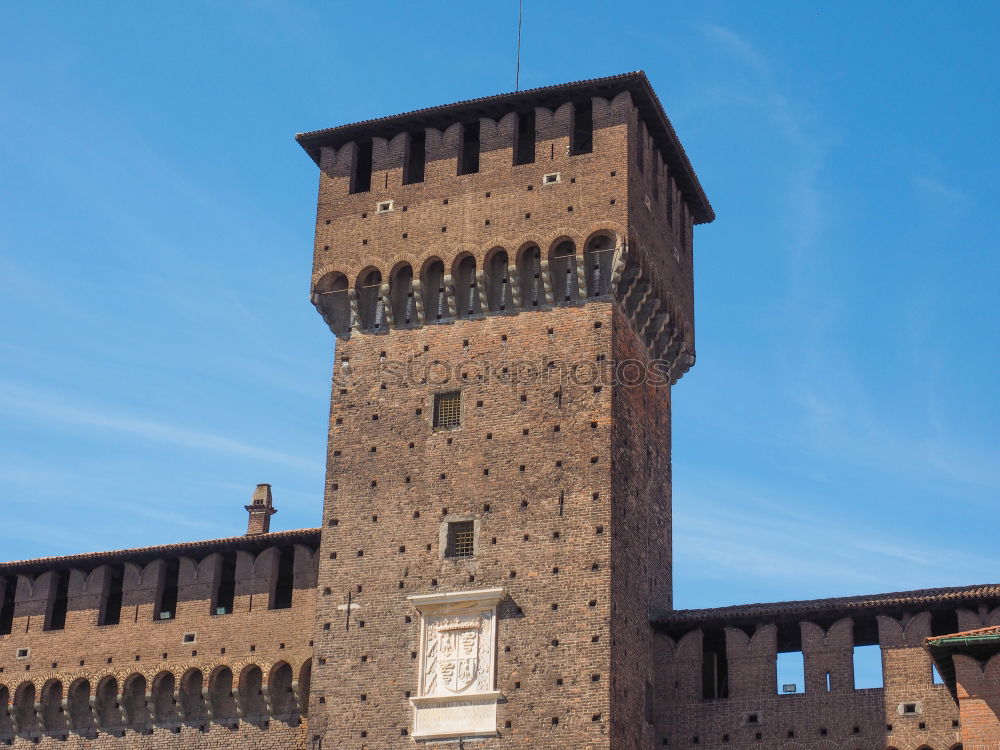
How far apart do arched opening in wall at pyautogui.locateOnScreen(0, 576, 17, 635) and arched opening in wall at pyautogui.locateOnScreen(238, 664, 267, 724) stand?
5.23m

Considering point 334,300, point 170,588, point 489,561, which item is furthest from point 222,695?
point 334,300

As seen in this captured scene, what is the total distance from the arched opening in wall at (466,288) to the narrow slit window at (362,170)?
2711 mm

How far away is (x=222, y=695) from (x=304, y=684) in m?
1.67

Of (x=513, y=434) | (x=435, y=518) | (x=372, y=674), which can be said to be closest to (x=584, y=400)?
(x=513, y=434)

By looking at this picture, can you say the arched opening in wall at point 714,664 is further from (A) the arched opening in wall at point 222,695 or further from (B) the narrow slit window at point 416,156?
(B) the narrow slit window at point 416,156

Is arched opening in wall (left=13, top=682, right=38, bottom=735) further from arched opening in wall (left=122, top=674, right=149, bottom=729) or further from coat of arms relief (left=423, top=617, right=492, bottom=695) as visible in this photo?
coat of arms relief (left=423, top=617, right=492, bottom=695)

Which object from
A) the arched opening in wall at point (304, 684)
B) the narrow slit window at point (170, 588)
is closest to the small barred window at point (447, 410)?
the arched opening in wall at point (304, 684)

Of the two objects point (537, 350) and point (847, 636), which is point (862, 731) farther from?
point (537, 350)

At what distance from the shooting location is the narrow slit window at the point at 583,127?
28.3 metres

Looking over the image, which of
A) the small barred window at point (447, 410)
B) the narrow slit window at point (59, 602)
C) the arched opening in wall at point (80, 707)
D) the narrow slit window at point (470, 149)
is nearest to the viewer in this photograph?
the small barred window at point (447, 410)

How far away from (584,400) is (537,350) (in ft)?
4.12

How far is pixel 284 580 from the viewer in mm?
28547

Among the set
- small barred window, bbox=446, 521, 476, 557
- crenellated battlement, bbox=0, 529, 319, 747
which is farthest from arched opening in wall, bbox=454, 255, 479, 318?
crenellated battlement, bbox=0, 529, 319, 747

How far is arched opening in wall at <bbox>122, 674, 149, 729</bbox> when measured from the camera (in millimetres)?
27984
